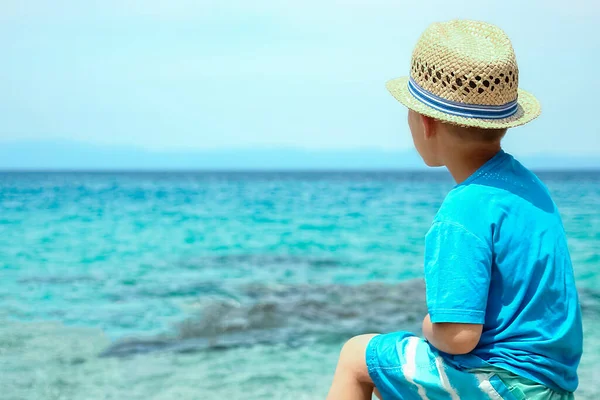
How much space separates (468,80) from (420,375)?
0.80m

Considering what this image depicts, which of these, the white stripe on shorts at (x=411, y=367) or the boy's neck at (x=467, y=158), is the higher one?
the boy's neck at (x=467, y=158)

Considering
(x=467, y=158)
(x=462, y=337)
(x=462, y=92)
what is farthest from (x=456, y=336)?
(x=462, y=92)

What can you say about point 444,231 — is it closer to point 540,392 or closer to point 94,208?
point 540,392

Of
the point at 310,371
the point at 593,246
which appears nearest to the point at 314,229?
the point at 593,246

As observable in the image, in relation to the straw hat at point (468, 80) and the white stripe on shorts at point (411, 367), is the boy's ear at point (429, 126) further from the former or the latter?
the white stripe on shorts at point (411, 367)

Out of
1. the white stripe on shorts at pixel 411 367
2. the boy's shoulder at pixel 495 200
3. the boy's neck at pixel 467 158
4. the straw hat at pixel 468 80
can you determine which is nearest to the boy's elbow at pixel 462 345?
the white stripe on shorts at pixel 411 367

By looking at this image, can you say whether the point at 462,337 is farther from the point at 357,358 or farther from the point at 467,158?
the point at 467,158

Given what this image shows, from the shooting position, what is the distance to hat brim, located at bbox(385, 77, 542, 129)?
74.8 inches

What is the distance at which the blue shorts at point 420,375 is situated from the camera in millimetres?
1849

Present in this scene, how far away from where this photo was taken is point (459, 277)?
1780 millimetres

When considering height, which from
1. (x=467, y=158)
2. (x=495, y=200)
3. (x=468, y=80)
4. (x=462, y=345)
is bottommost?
(x=462, y=345)

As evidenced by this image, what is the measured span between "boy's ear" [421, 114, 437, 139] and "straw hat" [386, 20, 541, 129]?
0.05 meters

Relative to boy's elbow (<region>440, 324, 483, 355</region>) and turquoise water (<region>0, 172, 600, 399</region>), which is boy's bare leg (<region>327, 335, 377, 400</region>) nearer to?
boy's elbow (<region>440, 324, 483, 355</region>)

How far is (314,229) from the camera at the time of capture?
1598 centimetres
